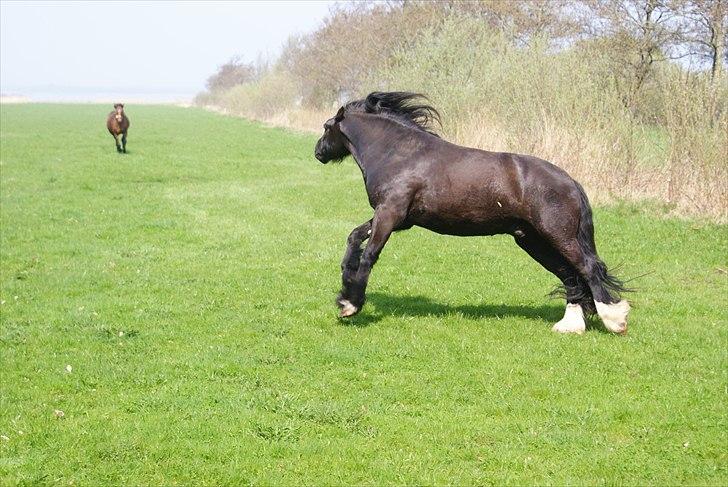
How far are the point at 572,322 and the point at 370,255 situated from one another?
95.8 inches

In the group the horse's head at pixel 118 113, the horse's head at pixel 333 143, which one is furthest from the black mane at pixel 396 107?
the horse's head at pixel 118 113

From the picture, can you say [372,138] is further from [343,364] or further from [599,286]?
[599,286]

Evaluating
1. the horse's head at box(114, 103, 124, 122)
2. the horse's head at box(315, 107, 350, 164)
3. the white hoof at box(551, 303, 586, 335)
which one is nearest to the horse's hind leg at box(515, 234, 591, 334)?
the white hoof at box(551, 303, 586, 335)

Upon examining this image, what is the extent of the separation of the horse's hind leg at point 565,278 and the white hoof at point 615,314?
26 centimetres

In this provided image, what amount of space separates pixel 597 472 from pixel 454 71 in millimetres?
24859

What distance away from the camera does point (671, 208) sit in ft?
53.6

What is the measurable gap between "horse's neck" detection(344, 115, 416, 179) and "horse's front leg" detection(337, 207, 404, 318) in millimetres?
724

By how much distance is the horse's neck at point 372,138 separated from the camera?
9250 mm

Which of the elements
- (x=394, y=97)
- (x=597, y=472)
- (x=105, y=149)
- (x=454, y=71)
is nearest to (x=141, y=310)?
(x=394, y=97)

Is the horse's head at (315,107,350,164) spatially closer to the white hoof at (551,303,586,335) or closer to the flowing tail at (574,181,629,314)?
the flowing tail at (574,181,629,314)

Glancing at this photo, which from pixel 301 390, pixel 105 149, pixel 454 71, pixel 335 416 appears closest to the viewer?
pixel 335 416

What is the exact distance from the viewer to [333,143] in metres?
9.83

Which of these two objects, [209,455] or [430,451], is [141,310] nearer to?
[209,455]

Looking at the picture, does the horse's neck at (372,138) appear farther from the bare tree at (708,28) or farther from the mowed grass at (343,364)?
the bare tree at (708,28)
